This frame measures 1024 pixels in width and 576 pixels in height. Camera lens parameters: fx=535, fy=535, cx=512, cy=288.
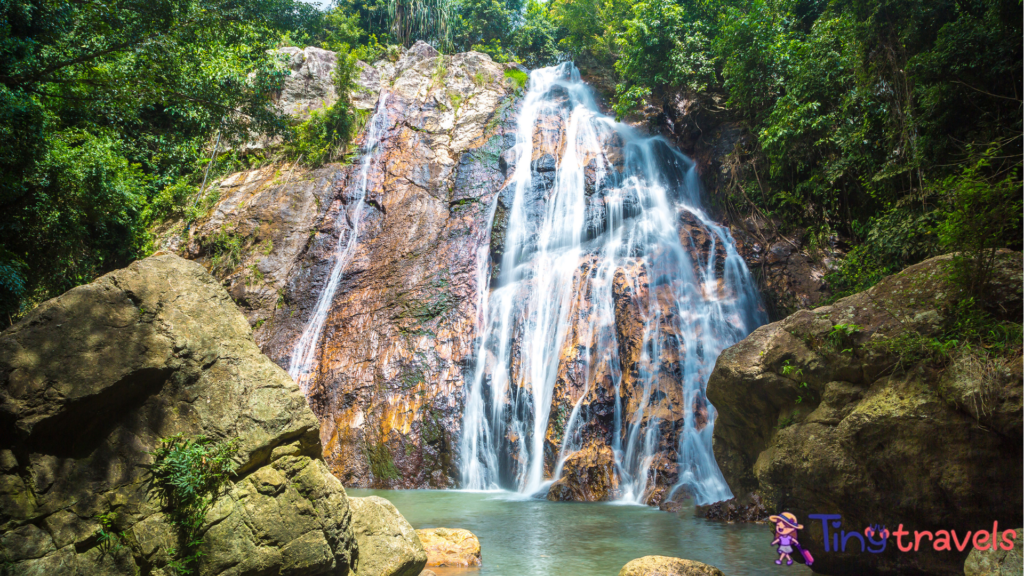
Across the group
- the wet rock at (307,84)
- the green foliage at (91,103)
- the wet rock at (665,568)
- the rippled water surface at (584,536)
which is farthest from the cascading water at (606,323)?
the wet rock at (307,84)

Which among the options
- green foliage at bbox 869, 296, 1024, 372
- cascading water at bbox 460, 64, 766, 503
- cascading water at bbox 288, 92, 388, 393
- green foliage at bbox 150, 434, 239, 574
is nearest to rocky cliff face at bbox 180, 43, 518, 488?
cascading water at bbox 288, 92, 388, 393

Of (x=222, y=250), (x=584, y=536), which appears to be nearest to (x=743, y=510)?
(x=584, y=536)

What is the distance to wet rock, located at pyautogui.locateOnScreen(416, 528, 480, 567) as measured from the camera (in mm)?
5930

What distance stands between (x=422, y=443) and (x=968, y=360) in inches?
393

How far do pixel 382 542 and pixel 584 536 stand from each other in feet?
11.1

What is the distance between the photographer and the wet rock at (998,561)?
3525mm

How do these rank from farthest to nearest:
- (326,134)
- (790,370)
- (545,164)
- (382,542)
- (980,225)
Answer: (326,134)
(545,164)
(790,370)
(382,542)
(980,225)

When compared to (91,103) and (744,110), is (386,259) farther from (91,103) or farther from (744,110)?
(744,110)

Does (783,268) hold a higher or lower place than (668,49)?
lower

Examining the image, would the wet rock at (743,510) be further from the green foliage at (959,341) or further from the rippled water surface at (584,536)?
the green foliage at (959,341)

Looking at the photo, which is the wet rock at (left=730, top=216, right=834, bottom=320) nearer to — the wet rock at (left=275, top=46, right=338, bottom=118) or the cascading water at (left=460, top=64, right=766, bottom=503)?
the cascading water at (left=460, top=64, right=766, bottom=503)

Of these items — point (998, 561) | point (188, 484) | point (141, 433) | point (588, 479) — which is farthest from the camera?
point (588, 479)

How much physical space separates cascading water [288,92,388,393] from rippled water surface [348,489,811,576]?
5461mm

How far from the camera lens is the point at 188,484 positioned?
3.72 meters
